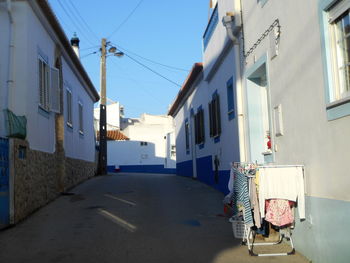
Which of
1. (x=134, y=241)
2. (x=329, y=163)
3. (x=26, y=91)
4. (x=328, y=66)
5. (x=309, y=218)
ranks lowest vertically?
(x=134, y=241)

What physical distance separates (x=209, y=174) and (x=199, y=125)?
7.42 feet

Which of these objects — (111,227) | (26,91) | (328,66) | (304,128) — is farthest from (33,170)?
(328,66)

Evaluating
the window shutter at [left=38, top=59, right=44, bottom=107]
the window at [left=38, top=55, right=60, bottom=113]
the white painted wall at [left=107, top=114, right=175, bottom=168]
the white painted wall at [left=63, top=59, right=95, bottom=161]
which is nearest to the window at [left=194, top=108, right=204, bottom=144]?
the white painted wall at [left=63, top=59, right=95, bottom=161]

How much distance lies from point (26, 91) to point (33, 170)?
1.80 m

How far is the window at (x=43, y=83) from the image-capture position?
11516 mm

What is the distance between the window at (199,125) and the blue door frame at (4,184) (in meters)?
8.67

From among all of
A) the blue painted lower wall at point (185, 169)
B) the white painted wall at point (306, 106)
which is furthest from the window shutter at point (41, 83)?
the blue painted lower wall at point (185, 169)

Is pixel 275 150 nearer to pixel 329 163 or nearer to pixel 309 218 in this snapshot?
pixel 309 218

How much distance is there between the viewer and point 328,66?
5.53m

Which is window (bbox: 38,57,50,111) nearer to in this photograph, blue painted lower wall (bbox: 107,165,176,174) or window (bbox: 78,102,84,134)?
window (bbox: 78,102,84,134)

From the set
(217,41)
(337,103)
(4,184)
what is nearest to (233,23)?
(217,41)

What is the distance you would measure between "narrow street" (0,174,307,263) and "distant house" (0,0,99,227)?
0.61 meters

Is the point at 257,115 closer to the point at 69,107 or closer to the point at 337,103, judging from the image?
the point at 337,103

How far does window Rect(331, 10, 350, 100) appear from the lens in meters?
5.30
